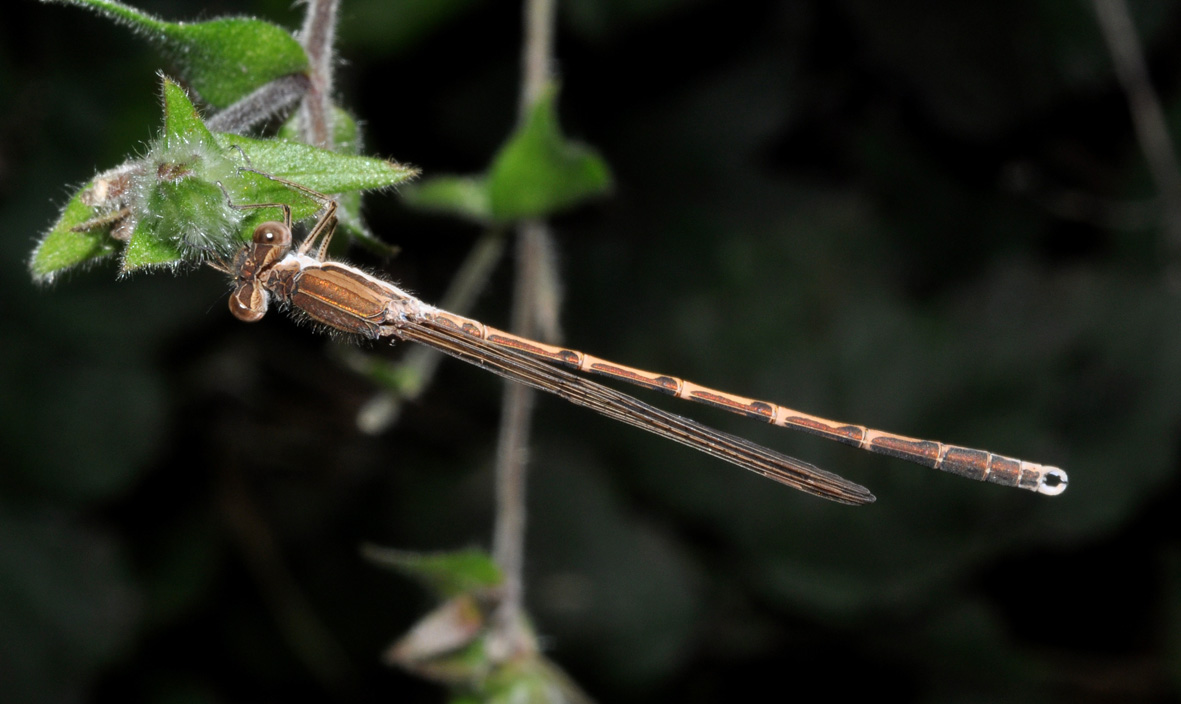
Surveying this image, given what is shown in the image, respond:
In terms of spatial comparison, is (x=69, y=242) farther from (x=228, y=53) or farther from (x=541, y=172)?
(x=541, y=172)

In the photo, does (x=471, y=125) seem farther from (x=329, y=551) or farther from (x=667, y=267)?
(x=329, y=551)

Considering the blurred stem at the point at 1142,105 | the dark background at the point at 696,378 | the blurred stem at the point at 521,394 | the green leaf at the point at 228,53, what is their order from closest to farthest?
1. the green leaf at the point at 228,53
2. the blurred stem at the point at 521,394
3. the blurred stem at the point at 1142,105
4. the dark background at the point at 696,378

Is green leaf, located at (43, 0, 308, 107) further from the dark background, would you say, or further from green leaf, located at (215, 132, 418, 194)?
the dark background

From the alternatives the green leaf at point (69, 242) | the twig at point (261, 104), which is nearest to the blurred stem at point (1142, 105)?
the twig at point (261, 104)

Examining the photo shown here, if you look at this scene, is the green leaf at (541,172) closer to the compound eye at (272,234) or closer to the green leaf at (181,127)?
the compound eye at (272,234)

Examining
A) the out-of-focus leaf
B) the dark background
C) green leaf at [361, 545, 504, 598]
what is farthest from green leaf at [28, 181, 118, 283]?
the dark background

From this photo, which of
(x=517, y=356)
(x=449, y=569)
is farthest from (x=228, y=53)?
(x=449, y=569)

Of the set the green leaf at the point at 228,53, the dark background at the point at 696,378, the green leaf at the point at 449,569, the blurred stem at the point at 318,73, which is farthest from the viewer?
the dark background at the point at 696,378
